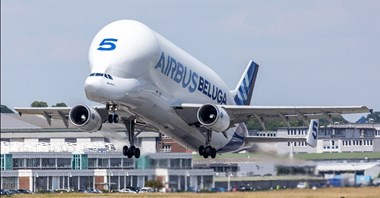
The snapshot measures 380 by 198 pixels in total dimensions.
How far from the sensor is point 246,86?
74.9m

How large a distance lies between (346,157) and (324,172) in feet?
39.8

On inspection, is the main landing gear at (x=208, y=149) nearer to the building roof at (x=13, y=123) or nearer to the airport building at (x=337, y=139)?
the airport building at (x=337, y=139)

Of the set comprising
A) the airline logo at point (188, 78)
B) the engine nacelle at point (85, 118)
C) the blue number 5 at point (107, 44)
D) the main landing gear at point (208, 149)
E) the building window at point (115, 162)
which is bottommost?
the main landing gear at point (208, 149)

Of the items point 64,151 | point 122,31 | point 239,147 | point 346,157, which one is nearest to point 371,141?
point 346,157

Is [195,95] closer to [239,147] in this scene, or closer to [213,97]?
[213,97]

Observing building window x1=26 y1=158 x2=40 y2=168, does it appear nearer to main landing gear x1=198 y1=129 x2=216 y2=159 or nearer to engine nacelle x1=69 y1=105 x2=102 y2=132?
main landing gear x1=198 y1=129 x2=216 y2=159

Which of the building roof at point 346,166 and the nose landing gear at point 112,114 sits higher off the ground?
the nose landing gear at point 112,114

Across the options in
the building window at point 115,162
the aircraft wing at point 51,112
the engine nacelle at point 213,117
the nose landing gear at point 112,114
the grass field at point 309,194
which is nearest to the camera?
the nose landing gear at point 112,114

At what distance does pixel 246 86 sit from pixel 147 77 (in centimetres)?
1533

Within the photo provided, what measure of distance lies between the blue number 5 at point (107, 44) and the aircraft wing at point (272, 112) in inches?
199

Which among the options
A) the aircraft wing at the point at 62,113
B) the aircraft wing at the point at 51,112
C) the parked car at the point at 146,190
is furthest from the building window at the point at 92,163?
the aircraft wing at the point at 51,112

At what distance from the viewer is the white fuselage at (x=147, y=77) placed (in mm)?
58781

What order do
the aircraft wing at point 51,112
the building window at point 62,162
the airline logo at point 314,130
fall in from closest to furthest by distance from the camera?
the aircraft wing at point 51,112, the airline logo at point 314,130, the building window at point 62,162

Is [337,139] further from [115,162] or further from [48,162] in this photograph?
[48,162]
